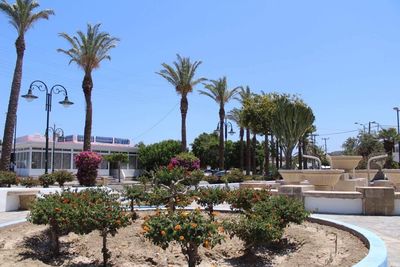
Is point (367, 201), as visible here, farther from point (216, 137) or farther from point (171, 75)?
point (216, 137)

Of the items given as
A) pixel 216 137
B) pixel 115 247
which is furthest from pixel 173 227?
pixel 216 137

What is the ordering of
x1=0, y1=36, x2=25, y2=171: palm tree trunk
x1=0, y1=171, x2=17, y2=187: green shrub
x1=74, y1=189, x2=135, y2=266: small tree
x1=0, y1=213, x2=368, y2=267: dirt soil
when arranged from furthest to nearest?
x1=0, y1=36, x2=25, y2=171: palm tree trunk < x1=0, y1=171, x2=17, y2=187: green shrub < x1=0, y1=213, x2=368, y2=267: dirt soil < x1=74, y1=189, x2=135, y2=266: small tree

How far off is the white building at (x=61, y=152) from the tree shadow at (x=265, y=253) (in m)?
46.9

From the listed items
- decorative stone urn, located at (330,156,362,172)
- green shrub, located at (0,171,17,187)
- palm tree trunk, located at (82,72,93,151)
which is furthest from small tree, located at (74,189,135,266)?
palm tree trunk, located at (82,72,93,151)

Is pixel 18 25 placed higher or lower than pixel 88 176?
higher

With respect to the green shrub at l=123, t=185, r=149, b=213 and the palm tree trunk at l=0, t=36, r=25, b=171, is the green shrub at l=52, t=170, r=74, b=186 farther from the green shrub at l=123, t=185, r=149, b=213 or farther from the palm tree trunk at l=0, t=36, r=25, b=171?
the green shrub at l=123, t=185, r=149, b=213

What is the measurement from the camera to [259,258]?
8.48 metres

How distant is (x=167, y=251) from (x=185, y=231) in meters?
3.25

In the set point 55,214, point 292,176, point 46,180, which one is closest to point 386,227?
point 55,214

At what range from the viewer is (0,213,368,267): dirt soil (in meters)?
8.17

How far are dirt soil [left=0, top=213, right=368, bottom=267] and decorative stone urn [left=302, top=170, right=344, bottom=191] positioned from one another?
5161 millimetres

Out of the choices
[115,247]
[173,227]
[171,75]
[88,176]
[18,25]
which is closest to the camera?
→ [173,227]

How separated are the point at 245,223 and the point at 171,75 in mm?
32220

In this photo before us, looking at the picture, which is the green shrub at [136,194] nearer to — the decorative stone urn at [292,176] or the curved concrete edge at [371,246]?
the curved concrete edge at [371,246]
